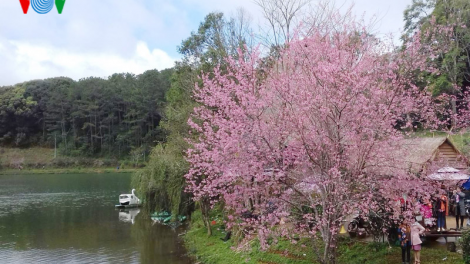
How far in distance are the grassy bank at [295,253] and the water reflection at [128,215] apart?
896cm

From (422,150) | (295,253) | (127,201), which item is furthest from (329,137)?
(127,201)

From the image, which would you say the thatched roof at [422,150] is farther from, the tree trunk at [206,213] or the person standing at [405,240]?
the tree trunk at [206,213]

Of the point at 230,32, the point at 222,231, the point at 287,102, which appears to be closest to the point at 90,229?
the point at 222,231

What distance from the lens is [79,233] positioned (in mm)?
21219

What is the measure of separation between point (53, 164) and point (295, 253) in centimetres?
5913

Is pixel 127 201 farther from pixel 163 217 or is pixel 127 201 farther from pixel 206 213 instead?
A: pixel 206 213

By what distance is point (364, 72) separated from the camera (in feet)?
31.3

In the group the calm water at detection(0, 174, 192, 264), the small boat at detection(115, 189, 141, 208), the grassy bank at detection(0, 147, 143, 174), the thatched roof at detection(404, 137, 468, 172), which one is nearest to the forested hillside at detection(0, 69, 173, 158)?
the grassy bank at detection(0, 147, 143, 174)

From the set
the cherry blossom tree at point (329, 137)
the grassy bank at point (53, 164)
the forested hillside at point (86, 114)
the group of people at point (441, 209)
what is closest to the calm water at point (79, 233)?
the cherry blossom tree at point (329, 137)

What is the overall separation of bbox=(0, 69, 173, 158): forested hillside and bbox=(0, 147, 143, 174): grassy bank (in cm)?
247

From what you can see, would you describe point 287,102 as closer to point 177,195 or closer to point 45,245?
point 177,195

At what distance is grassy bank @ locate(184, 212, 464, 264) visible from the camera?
10.3 meters

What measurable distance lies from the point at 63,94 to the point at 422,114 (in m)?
70.2

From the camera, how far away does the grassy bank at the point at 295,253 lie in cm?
1030
